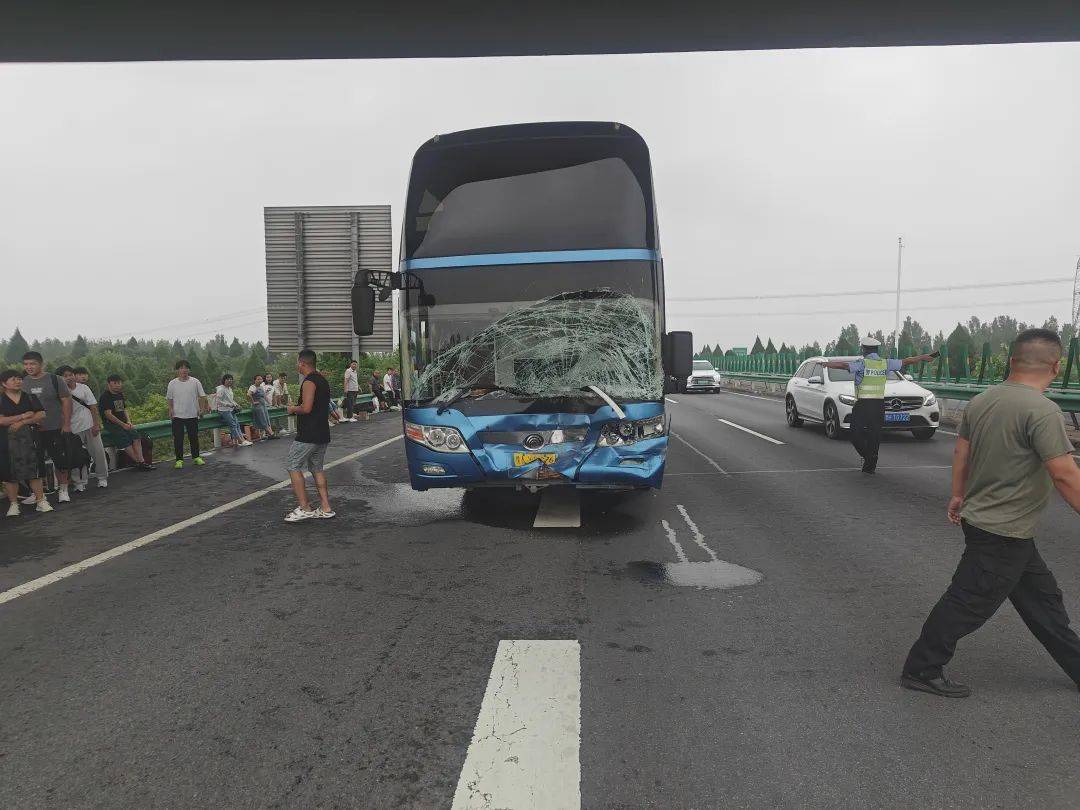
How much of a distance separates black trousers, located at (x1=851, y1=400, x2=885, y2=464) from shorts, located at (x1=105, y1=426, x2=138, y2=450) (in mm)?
11830

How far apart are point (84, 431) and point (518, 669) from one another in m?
9.10

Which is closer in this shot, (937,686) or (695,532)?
(937,686)

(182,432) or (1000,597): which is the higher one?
(1000,597)

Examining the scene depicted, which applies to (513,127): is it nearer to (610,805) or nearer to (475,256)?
(475,256)

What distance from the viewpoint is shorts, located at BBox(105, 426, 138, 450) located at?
11.4 metres

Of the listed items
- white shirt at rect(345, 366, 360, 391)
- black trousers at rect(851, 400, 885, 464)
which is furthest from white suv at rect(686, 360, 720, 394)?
black trousers at rect(851, 400, 885, 464)

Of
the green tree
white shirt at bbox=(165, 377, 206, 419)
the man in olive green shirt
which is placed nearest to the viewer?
the man in olive green shirt

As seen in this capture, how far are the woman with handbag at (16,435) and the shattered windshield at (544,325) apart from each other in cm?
530

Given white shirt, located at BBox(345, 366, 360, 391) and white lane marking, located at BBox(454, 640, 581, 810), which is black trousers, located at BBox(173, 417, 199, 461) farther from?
white lane marking, located at BBox(454, 640, 581, 810)

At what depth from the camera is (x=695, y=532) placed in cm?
658

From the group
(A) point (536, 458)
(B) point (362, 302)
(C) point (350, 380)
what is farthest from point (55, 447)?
(C) point (350, 380)

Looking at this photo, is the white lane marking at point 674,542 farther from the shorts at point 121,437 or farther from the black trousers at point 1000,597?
the shorts at point 121,437

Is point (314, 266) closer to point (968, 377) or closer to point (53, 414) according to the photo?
point (53, 414)

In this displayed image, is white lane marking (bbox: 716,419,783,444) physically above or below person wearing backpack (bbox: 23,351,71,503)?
below
